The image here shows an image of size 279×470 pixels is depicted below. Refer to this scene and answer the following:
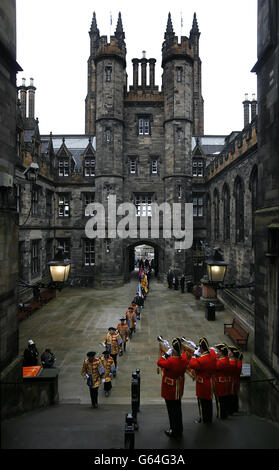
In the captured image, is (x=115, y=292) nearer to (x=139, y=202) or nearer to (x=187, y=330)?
(x=139, y=202)

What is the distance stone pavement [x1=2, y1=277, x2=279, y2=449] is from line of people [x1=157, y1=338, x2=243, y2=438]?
0.79 ft

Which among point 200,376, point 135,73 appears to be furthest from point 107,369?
point 135,73

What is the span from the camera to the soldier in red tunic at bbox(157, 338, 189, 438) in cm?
480

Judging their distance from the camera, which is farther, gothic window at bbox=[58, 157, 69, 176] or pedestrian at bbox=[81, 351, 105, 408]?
gothic window at bbox=[58, 157, 69, 176]

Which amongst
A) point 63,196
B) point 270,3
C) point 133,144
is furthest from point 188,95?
point 270,3

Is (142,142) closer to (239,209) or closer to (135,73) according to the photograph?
(135,73)

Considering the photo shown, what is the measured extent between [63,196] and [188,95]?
13.5 m

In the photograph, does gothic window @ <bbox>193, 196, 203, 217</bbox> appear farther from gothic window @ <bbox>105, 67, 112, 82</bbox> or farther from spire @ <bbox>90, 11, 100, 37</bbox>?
spire @ <bbox>90, 11, 100, 37</bbox>

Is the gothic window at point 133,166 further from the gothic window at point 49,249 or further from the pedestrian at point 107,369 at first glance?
the pedestrian at point 107,369

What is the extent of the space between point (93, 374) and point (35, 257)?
15168 millimetres

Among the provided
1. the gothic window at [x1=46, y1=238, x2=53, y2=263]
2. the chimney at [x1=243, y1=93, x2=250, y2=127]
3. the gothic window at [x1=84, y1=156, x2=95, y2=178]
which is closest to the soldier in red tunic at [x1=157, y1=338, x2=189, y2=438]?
the gothic window at [x1=46, y1=238, x2=53, y2=263]

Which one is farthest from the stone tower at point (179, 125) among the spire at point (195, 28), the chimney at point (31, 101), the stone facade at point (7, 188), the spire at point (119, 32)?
the stone facade at point (7, 188)

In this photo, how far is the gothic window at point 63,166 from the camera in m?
25.2

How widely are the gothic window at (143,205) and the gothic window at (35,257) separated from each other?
338 inches
